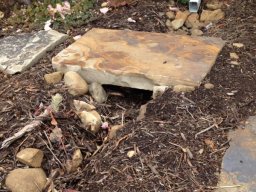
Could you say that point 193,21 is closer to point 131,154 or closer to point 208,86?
point 208,86

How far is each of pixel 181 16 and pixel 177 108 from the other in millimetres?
1647

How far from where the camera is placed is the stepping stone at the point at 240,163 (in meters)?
2.27

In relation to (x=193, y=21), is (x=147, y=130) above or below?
above

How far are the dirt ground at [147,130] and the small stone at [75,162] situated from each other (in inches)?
1.5

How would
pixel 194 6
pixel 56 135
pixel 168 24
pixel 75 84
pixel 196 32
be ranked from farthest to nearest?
1. pixel 194 6
2. pixel 168 24
3. pixel 196 32
4. pixel 75 84
5. pixel 56 135

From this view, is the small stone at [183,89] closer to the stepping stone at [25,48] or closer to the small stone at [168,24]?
the stepping stone at [25,48]

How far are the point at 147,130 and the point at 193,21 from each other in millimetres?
1832

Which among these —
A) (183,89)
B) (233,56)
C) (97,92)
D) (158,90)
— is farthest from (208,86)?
(97,92)

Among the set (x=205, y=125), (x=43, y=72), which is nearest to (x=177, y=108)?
(x=205, y=125)

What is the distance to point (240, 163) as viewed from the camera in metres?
2.40

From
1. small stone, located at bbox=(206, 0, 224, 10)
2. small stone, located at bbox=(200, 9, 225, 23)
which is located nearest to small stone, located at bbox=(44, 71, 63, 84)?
small stone, located at bbox=(200, 9, 225, 23)

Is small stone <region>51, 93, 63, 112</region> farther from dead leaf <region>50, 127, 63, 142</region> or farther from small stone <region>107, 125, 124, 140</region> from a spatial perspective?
small stone <region>107, 125, 124, 140</region>

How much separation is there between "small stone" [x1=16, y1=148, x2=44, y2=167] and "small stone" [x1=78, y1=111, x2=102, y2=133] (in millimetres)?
366

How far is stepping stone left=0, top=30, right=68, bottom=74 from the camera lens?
343 cm
